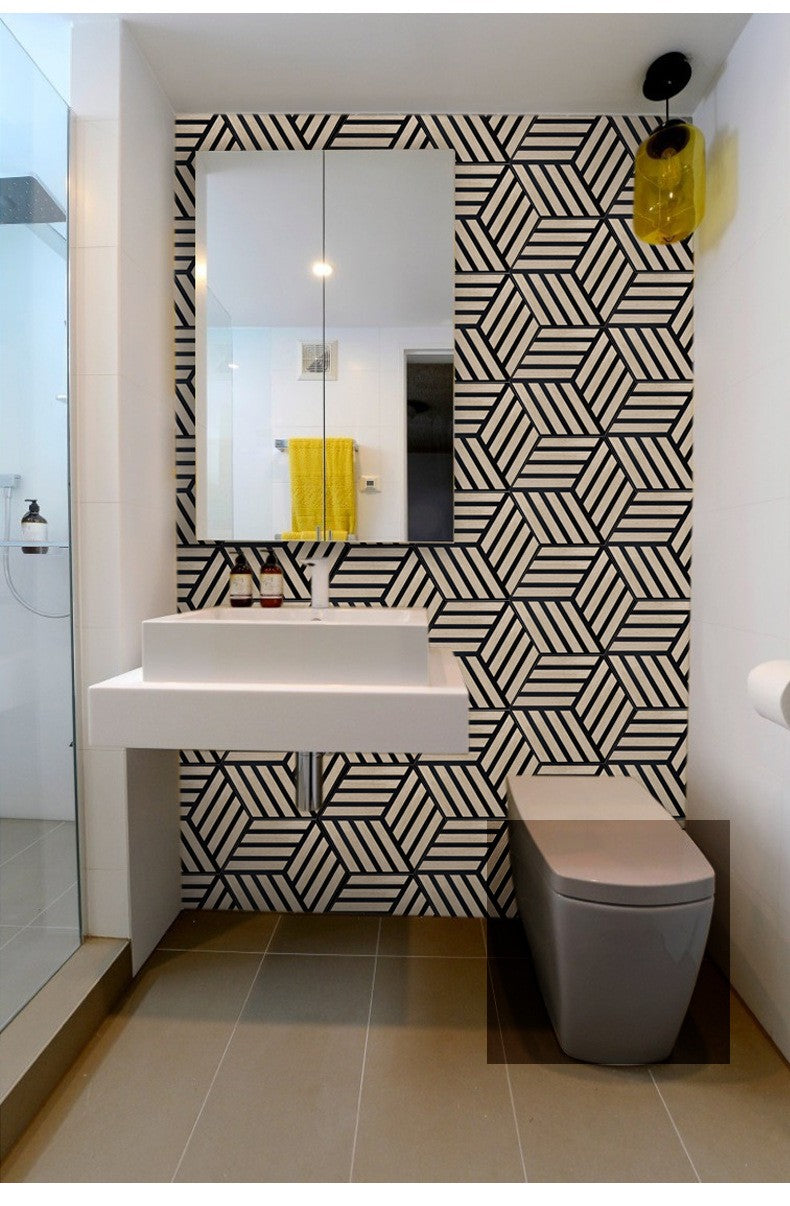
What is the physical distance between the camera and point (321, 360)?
2.17 metres

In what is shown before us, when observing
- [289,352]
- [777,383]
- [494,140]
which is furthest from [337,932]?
[494,140]

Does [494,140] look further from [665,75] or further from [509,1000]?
[509,1000]

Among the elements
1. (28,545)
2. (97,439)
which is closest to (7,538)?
(28,545)

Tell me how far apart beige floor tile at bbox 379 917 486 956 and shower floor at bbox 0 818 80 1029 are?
34.4 inches

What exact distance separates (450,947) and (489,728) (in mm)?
650

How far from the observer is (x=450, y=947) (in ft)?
6.98

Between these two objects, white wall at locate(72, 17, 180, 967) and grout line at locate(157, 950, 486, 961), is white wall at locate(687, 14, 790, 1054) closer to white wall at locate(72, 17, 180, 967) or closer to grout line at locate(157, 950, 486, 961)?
grout line at locate(157, 950, 486, 961)

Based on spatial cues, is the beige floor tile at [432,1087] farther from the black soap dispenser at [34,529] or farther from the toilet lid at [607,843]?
the black soap dispenser at [34,529]

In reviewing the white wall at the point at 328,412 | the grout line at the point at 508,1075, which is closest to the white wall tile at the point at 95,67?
the white wall at the point at 328,412

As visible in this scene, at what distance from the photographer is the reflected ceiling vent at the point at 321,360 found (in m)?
2.16

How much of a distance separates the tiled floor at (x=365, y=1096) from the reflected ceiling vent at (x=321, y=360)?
67.3 inches

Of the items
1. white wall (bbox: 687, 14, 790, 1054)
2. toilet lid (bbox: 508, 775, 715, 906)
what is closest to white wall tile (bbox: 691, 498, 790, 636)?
white wall (bbox: 687, 14, 790, 1054)

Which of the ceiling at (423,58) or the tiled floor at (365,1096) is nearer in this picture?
the tiled floor at (365,1096)

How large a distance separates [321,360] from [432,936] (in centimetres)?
177
